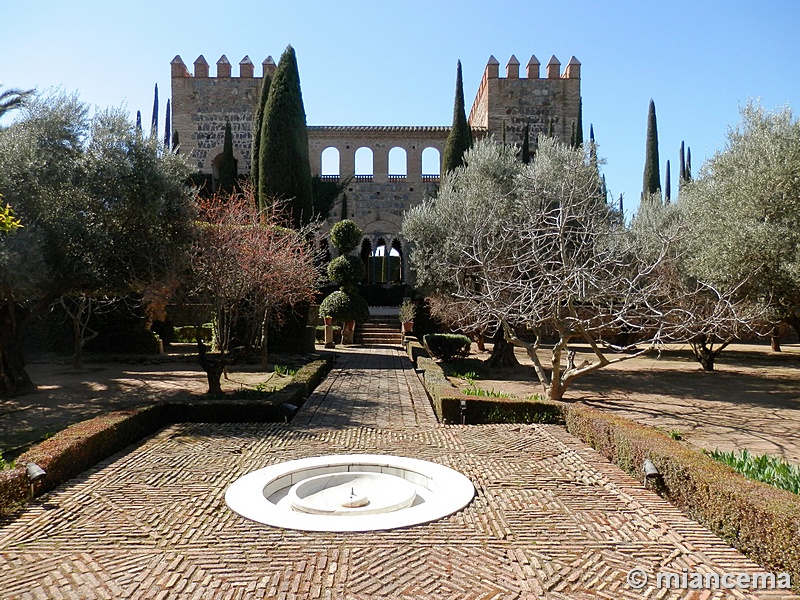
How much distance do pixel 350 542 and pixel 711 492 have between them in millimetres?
2800

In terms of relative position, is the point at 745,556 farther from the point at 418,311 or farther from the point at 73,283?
the point at 418,311

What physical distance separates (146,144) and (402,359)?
31.5ft

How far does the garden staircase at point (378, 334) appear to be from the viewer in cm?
2240

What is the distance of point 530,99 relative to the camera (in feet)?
96.5

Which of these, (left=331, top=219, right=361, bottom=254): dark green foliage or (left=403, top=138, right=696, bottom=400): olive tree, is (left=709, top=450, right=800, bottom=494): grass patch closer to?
(left=403, top=138, right=696, bottom=400): olive tree

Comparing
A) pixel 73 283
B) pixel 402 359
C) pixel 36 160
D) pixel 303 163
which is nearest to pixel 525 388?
pixel 402 359

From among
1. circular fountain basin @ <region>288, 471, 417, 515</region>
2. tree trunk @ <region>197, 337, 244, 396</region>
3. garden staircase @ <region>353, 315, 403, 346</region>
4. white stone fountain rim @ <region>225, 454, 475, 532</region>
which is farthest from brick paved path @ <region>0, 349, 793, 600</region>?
garden staircase @ <region>353, 315, 403, 346</region>

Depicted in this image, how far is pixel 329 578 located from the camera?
352 cm

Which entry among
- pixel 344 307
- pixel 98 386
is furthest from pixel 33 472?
pixel 344 307

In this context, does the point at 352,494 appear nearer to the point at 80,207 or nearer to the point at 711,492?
the point at 711,492

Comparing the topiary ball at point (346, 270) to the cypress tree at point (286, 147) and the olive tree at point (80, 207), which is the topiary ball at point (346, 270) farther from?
the olive tree at point (80, 207)

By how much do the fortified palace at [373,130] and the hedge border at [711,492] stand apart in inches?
906

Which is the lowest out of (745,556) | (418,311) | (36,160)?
(745,556)

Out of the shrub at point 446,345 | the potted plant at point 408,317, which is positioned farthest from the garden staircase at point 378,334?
the shrub at point 446,345
